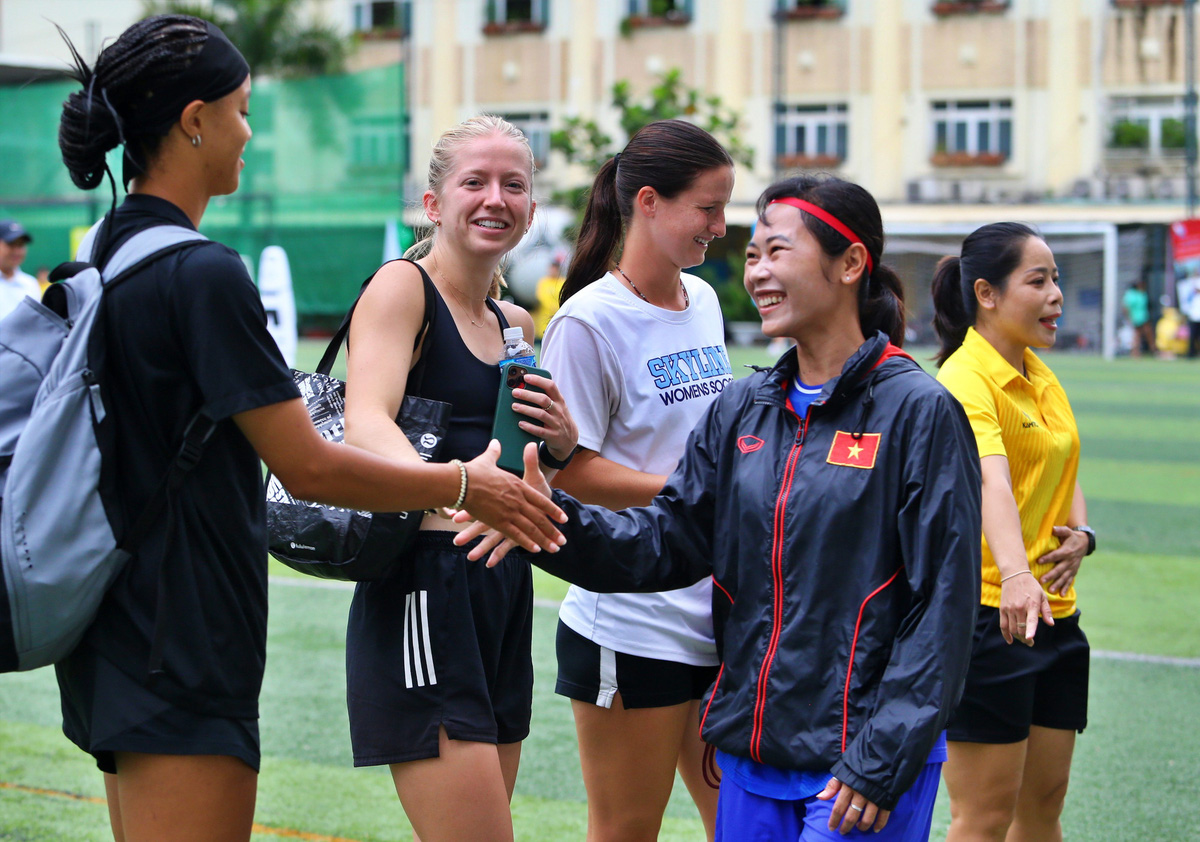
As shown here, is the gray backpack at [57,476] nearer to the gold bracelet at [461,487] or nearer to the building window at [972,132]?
the gold bracelet at [461,487]

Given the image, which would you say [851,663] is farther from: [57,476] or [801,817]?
[57,476]

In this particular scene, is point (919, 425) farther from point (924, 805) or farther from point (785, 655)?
point (924, 805)

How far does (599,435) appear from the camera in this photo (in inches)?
124

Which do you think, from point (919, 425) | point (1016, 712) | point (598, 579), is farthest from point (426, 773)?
point (1016, 712)

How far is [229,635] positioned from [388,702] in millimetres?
620

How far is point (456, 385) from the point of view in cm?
286

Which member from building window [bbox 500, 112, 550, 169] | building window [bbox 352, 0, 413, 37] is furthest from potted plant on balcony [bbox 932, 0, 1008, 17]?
building window [bbox 352, 0, 413, 37]

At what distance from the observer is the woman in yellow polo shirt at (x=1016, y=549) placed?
3.21 m

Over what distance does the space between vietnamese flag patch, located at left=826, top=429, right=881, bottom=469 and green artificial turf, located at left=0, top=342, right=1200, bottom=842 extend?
1.18 meters

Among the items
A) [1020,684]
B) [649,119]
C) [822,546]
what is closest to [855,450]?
[822,546]

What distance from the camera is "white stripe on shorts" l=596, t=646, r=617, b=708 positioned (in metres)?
3.07

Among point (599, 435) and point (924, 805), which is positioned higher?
point (599, 435)

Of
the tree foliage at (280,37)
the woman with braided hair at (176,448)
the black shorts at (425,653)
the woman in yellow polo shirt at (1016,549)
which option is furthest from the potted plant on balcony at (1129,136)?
the woman with braided hair at (176,448)

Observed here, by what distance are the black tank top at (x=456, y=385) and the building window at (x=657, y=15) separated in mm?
35093
